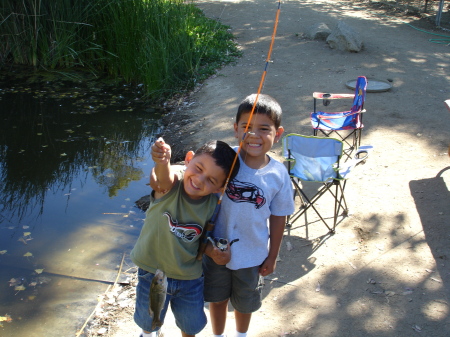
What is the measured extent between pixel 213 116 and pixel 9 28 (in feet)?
15.2

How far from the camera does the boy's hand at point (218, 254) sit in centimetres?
220

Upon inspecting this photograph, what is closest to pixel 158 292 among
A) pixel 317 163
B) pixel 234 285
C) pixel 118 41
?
pixel 234 285

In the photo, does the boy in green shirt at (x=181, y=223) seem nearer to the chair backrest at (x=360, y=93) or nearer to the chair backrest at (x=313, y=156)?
the chair backrest at (x=313, y=156)

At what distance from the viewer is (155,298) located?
2115 millimetres

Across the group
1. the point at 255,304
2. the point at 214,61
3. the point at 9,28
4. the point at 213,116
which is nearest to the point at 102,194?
the point at 213,116

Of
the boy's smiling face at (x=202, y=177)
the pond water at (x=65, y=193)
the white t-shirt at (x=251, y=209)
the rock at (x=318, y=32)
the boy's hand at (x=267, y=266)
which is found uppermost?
the boy's smiling face at (x=202, y=177)

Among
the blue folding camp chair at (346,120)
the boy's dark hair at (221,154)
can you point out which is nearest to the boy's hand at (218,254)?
the boy's dark hair at (221,154)

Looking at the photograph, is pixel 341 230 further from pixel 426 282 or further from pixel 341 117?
pixel 341 117

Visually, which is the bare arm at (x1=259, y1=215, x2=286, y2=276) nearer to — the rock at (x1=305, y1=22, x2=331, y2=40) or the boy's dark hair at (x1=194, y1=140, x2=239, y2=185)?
the boy's dark hair at (x1=194, y1=140, x2=239, y2=185)

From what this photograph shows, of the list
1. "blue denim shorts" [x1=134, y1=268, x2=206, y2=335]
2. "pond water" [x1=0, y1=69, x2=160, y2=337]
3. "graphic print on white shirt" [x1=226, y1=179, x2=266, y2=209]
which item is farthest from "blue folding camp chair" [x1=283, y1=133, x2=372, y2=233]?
"blue denim shorts" [x1=134, y1=268, x2=206, y2=335]

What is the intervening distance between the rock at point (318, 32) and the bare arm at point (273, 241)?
8627mm

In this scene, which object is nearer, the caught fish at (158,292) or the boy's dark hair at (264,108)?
the caught fish at (158,292)

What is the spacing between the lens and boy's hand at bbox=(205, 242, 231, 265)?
2195 mm

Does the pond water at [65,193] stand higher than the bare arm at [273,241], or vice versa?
the bare arm at [273,241]
